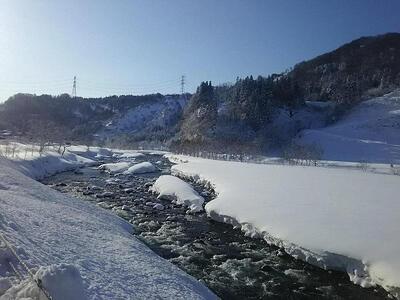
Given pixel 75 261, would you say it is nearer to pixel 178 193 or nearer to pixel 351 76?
pixel 178 193

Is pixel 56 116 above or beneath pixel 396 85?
beneath

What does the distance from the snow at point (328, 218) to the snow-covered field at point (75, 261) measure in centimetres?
713

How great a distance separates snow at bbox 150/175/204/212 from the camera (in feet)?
100

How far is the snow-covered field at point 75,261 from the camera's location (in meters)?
8.75

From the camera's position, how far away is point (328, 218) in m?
21.8

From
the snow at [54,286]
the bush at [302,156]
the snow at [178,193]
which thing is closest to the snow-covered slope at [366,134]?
the bush at [302,156]

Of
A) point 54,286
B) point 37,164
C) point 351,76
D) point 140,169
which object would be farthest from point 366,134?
point 54,286

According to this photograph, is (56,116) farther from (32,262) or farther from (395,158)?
(32,262)

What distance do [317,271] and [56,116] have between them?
196774 mm

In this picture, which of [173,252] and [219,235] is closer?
[173,252]

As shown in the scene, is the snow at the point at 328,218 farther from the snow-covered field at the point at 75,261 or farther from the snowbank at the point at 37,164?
the snowbank at the point at 37,164

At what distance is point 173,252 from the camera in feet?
63.3

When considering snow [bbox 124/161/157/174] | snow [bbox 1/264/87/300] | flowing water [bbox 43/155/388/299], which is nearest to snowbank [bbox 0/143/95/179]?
snow [bbox 124/161/157/174]

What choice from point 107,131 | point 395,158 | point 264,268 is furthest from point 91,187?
point 107,131
